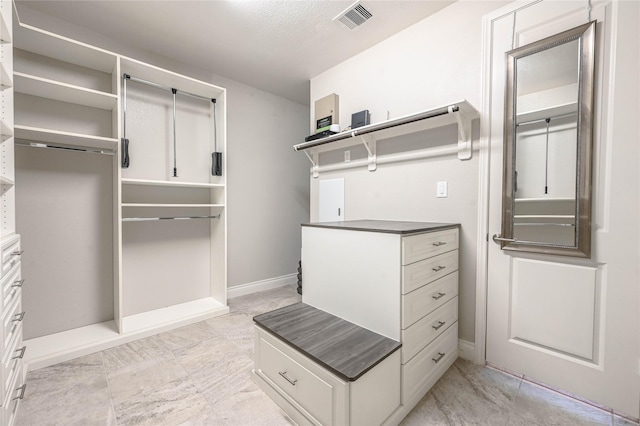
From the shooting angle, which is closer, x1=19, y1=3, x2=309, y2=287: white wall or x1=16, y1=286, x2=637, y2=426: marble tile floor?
x1=16, y1=286, x2=637, y2=426: marble tile floor

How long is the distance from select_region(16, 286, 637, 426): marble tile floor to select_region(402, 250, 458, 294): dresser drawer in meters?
0.66

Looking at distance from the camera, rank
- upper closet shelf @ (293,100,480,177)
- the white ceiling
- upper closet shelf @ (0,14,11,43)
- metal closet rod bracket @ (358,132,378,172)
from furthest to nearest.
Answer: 1. metal closet rod bracket @ (358,132,378,172)
2. the white ceiling
3. upper closet shelf @ (293,100,480,177)
4. upper closet shelf @ (0,14,11,43)

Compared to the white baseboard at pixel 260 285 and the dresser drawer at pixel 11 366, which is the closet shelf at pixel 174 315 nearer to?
the white baseboard at pixel 260 285

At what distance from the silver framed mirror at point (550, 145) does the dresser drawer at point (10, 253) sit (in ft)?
8.68

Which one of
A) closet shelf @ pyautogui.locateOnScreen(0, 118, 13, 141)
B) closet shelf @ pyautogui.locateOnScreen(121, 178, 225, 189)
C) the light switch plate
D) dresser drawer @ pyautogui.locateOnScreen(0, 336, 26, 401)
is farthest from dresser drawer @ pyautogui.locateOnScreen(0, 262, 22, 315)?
the light switch plate

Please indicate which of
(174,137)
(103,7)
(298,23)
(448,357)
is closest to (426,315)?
(448,357)

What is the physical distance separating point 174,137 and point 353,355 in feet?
8.38

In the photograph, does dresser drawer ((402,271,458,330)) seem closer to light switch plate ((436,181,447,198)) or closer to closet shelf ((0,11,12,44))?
light switch plate ((436,181,447,198))

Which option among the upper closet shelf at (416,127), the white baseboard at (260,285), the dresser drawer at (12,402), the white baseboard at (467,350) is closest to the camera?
the dresser drawer at (12,402)

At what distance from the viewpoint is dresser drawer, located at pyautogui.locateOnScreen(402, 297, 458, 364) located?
4.55 ft

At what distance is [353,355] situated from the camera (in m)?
1.24

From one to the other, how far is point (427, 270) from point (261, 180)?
2.47m

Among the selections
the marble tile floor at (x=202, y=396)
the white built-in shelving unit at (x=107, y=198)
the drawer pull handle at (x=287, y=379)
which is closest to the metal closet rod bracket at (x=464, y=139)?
the marble tile floor at (x=202, y=396)

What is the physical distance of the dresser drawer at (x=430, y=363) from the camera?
140 cm
